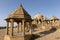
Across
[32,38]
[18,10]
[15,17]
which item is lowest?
[32,38]

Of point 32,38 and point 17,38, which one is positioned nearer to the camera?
point 17,38

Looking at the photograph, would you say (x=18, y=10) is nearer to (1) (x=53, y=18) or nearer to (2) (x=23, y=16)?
(2) (x=23, y=16)

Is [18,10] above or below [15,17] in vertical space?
above

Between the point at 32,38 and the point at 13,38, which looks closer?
the point at 13,38

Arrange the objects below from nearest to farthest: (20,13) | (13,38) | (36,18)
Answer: (13,38) → (20,13) → (36,18)

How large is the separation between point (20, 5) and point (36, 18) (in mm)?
20596

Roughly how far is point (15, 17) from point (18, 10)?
116 cm

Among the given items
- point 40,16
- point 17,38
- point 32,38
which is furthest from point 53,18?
point 17,38

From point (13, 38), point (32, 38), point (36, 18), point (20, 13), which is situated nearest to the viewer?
point (13, 38)

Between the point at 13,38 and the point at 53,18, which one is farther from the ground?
the point at 53,18

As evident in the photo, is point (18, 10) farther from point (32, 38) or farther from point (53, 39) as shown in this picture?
point (53, 39)

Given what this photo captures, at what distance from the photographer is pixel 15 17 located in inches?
595

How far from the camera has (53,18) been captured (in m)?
36.9

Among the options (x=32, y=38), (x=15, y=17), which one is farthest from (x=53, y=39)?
(x=15, y=17)
